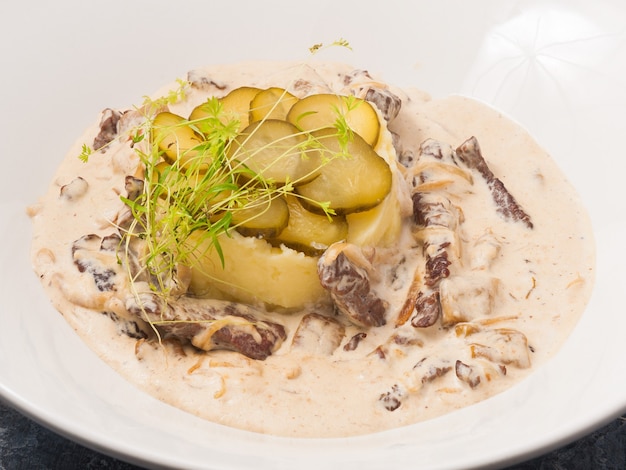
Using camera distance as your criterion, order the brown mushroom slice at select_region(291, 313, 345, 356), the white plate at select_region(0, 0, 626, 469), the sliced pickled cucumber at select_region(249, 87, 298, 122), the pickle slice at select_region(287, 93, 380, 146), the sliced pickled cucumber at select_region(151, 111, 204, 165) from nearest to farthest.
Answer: the white plate at select_region(0, 0, 626, 469), the brown mushroom slice at select_region(291, 313, 345, 356), the sliced pickled cucumber at select_region(151, 111, 204, 165), the pickle slice at select_region(287, 93, 380, 146), the sliced pickled cucumber at select_region(249, 87, 298, 122)

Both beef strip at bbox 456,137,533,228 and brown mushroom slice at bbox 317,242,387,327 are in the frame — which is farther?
beef strip at bbox 456,137,533,228

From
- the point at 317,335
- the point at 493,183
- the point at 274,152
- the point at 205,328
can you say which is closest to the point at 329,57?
the point at 493,183

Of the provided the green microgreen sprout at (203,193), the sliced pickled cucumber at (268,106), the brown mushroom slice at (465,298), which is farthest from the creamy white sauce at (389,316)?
the sliced pickled cucumber at (268,106)

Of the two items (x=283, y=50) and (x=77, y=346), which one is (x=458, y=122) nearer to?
(x=283, y=50)

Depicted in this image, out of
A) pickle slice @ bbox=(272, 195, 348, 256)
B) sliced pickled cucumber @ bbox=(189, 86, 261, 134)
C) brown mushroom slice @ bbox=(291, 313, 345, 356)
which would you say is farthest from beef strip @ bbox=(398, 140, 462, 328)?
sliced pickled cucumber @ bbox=(189, 86, 261, 134)

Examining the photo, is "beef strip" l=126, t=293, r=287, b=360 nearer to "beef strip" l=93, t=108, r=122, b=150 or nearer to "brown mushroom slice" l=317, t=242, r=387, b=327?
"brown mushroom slice" l=317, t=242, r=387, b=327

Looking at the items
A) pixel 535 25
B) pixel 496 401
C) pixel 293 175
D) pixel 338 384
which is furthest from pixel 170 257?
pixel 535 25
